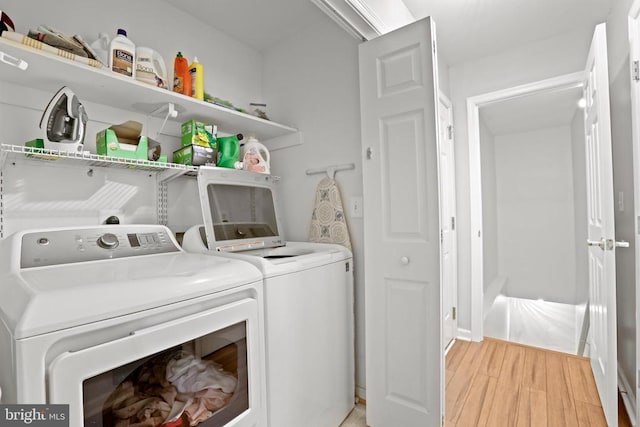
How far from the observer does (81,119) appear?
126cm

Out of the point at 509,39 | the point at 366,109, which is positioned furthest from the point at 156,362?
the point at 509,39

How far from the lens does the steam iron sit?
1186mm

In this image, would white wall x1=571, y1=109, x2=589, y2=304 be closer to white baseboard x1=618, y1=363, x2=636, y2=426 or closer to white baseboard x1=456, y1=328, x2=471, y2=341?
white baseboard x1=456, y1=328, x2=471, y2=341

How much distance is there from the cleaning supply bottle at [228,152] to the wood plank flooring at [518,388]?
1969 mm

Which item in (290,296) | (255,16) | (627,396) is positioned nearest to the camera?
(290,296)

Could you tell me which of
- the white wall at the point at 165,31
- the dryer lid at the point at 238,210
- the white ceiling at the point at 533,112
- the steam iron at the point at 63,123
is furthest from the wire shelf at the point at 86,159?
the white ceiling at the point at 533,112

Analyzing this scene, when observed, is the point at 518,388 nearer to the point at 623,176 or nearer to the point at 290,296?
the point at 623,176

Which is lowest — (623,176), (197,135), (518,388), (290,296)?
(518,388)

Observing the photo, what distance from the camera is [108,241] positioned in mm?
1278

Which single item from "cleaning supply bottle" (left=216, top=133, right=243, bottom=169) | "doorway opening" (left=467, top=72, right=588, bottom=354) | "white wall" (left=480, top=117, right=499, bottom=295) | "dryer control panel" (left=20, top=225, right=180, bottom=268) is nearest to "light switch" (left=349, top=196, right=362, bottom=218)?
"cleaning supply bottle" (left=216, top=133, right=243, bottom=169)

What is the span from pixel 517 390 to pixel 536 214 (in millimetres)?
3695

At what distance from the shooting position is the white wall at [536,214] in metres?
4.48

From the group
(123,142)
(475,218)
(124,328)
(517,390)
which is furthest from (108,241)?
(475,218)

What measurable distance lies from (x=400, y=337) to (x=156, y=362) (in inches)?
45.5
